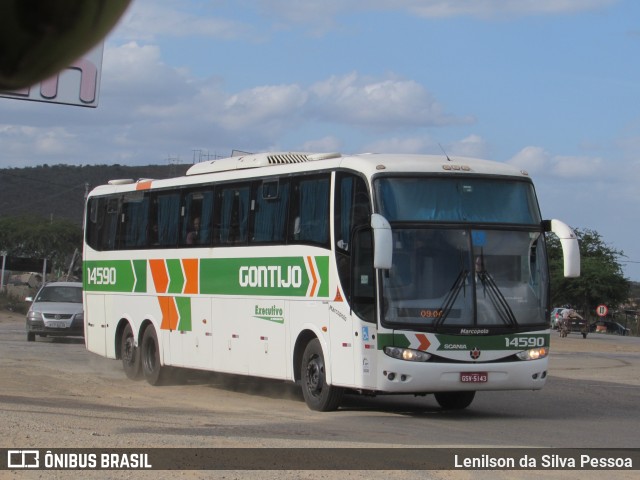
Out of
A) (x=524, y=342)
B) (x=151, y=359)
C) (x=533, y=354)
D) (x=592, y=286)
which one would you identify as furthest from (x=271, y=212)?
(x=592, y=286)

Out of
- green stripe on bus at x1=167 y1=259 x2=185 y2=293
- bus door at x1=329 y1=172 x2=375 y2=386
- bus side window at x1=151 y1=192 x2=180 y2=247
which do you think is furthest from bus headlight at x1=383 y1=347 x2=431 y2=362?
bus side window at x1=151 y1=192 x2=180 y2=247

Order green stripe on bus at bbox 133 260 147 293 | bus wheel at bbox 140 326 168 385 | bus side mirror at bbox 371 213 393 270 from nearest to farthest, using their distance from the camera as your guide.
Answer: bus side mirror at bbox 371 213 393 270 → bus wheel at bbox 140 326 168 385 → green stripe on bus at bbox 133 260 147 293

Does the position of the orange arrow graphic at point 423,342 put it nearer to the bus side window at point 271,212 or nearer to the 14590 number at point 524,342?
the 14590 number at point 524,342

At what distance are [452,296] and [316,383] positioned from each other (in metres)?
2.26

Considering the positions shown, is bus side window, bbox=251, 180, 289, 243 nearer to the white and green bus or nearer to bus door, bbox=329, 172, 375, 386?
the white and green bus

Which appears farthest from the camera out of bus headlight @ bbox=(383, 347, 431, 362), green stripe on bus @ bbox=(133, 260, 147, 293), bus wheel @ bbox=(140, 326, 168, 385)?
green stripe on bus @ bbox=(133, 260, 147, 293)

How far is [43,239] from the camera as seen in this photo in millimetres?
90750

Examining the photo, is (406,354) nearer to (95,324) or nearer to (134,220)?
(134,220)

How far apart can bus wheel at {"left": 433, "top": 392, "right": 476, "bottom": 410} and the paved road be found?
0.20 meters

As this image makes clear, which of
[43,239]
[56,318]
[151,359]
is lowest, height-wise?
[151,359]

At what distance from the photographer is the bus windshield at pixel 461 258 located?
13.4 metres

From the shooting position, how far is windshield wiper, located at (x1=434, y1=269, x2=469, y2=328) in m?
13.4

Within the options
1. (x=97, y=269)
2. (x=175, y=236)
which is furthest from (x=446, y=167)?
(x=97, y=269)

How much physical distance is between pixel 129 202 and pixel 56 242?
237 ft
